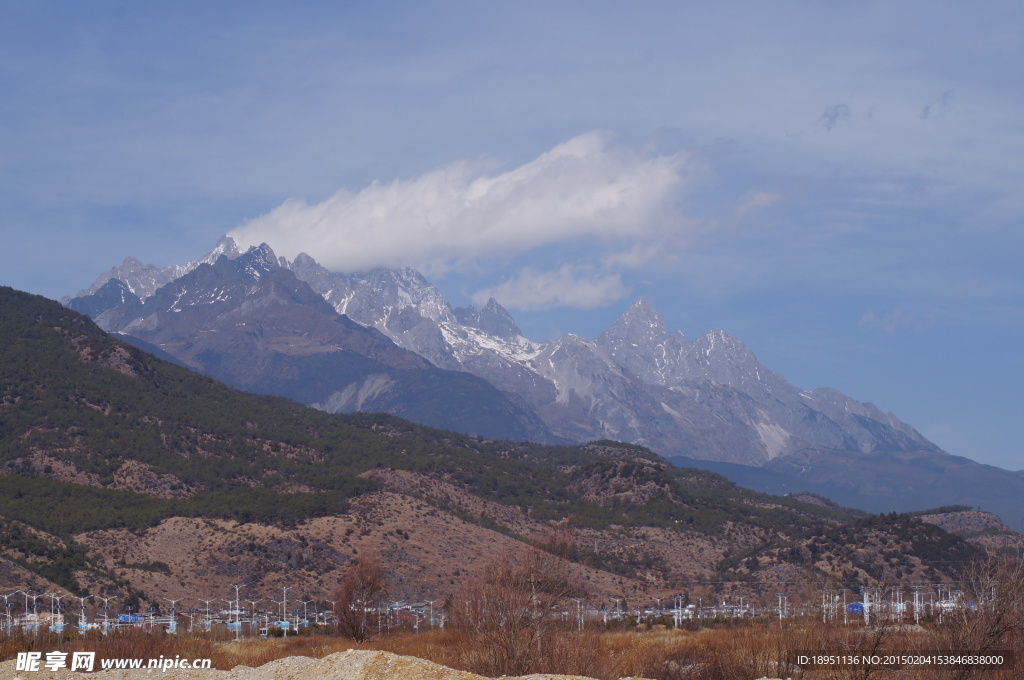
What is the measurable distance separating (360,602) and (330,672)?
136 feet

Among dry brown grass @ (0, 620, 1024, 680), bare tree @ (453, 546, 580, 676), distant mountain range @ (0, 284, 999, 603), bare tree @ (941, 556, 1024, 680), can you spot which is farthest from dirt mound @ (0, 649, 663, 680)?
distant mountain range @ (0, 284, 999, 603)

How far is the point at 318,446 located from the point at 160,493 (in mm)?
48346

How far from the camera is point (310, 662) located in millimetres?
31172

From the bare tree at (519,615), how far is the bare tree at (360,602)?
79.0 ft

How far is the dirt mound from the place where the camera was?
1077 inches

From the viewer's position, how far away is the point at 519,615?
40.3 metres

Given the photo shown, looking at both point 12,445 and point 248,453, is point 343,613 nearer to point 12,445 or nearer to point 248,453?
point 12,445

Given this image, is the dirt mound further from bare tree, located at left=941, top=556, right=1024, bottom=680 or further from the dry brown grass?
bare tree, located at left=941, top=556, right=1024, bottom=680

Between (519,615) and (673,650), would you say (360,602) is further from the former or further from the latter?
(519,615)

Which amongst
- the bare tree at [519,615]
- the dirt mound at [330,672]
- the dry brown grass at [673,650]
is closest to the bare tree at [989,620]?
the dry brown grass at [673,650]

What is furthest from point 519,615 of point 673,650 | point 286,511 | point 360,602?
point 286,511

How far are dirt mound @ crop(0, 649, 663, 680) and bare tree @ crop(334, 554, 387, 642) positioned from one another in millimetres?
32660

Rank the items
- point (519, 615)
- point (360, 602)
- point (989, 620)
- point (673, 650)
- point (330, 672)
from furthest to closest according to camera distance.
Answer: point (360, 602), point (673, 650), point (519, 615), point (989, 620), point (330, 672)

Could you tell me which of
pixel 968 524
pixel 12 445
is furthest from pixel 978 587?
pixel 968 524
